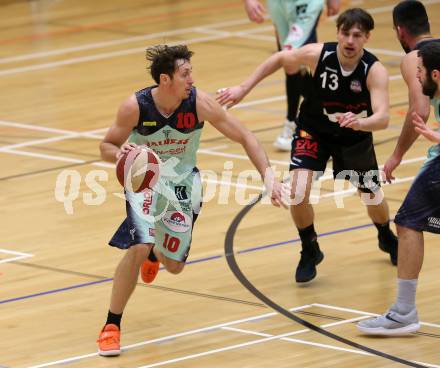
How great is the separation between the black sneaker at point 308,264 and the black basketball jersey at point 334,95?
86 centimetres

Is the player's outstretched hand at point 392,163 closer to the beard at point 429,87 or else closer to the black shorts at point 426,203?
the black shorts at point 426,203

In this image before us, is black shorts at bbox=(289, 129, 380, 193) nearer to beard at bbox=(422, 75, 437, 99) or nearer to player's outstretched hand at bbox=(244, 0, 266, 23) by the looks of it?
beard at bbox=(422, 75, 437, 99)

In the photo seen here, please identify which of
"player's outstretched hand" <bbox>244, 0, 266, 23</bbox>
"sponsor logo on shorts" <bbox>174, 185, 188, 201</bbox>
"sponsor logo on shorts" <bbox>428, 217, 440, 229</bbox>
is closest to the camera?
"sponsor logo on shorts" <bbox>428, 217, 440, 229</bbox>

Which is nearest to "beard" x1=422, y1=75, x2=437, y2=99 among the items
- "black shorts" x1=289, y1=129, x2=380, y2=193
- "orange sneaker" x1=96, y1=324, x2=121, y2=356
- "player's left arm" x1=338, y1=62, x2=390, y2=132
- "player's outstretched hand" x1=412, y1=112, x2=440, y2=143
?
"player's outstretched hand" x1=412, y1=112, x2=440, y2=143

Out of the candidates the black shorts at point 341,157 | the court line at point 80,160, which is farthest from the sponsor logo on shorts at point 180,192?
the court line at point 80,160

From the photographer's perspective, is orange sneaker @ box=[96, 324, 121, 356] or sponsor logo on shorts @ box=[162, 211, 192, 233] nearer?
orange sneaker @ box=[96, 324, 121, 356]

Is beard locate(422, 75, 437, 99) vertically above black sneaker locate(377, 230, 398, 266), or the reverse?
beard locate(422, 75, 437, 99)

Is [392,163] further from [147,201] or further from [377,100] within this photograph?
[147,201]

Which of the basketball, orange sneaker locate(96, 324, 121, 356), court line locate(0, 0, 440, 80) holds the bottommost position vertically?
orange sneaker locate(96, 324, 121, 356)

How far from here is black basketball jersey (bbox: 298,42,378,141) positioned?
30.4 ft

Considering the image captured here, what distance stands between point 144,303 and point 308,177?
150 centimetres

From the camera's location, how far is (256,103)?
609 inches

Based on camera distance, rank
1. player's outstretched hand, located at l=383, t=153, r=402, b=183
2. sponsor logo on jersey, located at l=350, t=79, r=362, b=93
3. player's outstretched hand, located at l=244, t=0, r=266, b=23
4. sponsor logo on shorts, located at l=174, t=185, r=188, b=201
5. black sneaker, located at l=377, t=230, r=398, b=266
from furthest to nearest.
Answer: player's outstretched hand, located at l=244, t=0, r=266, b=23
black sneaker, located at l=377, t=230, r=398, b=266
sponsor logo on jersey, located at l=350, t=79, r=362, b=93
player's outstretched hand, located at l=383, t=153, r=402, b=183
sponsor logo on shorts, located at l=174, t=185, r=188, b=201

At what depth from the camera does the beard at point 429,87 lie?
26.2 ft
